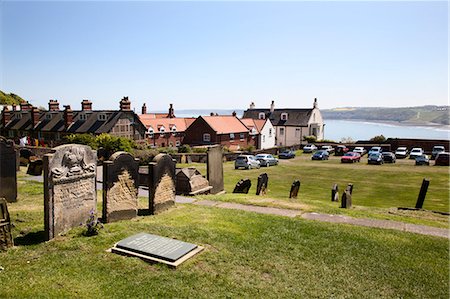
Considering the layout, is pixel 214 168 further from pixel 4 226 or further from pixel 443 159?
pixel 443 159

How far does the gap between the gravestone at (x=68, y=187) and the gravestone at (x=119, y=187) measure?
0.47 metres

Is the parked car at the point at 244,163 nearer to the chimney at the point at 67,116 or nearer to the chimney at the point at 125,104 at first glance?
the chimney at the point at 125,104

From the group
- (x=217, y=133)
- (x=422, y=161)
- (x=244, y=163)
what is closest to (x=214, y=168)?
(x=244, y=163)

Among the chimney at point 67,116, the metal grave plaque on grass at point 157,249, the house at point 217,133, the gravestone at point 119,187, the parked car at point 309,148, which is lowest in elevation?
the metal grave plaque on grass at point 157,249

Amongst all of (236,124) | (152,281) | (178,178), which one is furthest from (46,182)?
(236,124)

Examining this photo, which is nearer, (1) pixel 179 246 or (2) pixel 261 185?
(1) pixel 179 246

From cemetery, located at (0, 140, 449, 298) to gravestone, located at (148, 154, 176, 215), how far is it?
40mm

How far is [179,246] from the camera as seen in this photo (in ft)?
30.1

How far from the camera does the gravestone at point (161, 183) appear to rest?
12.8 m

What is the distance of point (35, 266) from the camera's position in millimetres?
8102

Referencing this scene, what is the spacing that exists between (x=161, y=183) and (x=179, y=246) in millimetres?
4357

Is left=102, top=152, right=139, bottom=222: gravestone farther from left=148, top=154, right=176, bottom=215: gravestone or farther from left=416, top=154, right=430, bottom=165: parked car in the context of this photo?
left=416, top=154, right=430, bottom=165: parked car

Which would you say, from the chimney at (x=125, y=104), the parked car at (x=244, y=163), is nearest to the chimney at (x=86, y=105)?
the chimney at (x=125, y=104)

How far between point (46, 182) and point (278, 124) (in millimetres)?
62048
